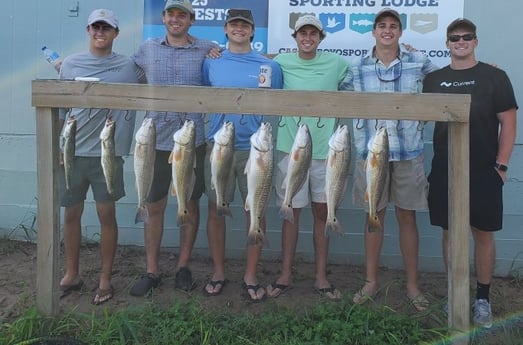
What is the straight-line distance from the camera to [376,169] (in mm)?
3715

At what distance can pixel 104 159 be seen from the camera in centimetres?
374

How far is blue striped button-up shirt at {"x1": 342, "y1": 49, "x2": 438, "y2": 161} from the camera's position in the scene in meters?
4.28

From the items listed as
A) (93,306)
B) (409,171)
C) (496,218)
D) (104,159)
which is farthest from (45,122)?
(496,218)

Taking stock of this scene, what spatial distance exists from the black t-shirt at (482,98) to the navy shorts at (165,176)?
1878mm

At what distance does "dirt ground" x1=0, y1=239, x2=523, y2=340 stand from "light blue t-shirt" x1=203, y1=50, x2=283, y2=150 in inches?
Answer: 50.3

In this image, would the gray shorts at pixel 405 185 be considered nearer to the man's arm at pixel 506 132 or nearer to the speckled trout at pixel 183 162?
the man's arm at pixel 506 132

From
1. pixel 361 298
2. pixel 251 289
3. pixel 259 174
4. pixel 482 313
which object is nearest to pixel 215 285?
pixel 251 289

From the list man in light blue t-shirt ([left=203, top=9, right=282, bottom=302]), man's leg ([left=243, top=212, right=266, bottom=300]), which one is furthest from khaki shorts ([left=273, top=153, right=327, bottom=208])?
man's leg ([left=243, top=212, right=266, bottom=300])

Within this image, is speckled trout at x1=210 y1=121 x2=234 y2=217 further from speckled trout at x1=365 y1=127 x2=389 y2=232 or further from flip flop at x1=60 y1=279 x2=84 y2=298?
flip flop at x1=60 y1=279 x2=84 y2=298

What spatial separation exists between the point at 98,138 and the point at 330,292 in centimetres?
220

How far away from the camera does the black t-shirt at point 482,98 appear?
411cm

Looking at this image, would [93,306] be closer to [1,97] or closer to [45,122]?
[45,122]

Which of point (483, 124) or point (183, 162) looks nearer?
point (183, 162)

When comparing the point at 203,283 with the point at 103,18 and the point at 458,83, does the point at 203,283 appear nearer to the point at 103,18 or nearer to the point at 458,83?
the point at 103,18
